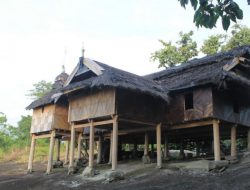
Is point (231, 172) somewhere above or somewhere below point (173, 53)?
below

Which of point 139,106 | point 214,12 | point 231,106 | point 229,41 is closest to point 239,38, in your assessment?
point 229,41

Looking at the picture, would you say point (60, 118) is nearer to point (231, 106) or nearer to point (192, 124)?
point (192, 124)

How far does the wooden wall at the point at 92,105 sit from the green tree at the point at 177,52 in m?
18.7

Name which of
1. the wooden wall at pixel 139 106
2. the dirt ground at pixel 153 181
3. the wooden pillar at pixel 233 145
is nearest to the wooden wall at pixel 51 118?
the dirt ground at pixel 153 181

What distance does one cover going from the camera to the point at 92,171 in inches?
687

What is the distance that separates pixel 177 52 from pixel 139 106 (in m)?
19.9

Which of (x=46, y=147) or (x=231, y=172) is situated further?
(x=46, y=147)

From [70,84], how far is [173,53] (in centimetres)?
1931

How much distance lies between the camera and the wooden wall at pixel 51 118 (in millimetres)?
22547

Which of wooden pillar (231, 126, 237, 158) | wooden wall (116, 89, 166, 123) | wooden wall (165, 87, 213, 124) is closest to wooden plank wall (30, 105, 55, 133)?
wooden wall (116, 89, 166, 123)

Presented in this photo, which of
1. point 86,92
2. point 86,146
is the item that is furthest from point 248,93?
point 86,146

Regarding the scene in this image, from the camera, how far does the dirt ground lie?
39.7 feet

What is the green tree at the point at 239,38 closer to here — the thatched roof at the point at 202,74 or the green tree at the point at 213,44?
the green tree at the point at 213,44

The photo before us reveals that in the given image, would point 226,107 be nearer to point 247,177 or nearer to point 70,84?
point 247,177
